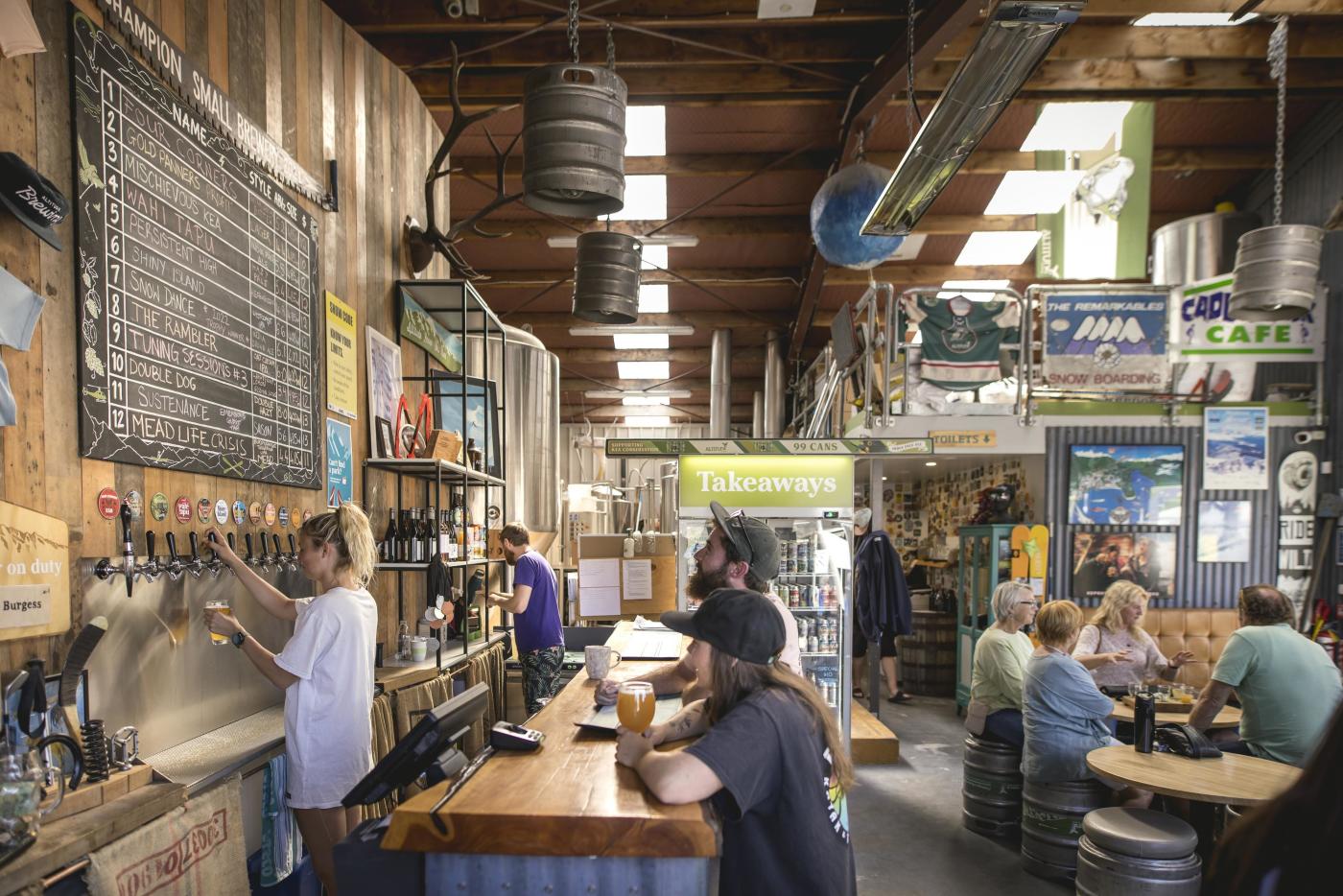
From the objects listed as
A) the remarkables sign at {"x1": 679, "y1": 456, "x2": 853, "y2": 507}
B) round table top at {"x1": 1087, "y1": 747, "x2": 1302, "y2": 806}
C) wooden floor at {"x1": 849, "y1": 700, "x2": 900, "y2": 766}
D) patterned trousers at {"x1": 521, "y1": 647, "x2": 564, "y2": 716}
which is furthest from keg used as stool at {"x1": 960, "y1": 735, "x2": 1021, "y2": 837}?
patterned trousers at {"x1": 521, "y1": 647, "x2": 564, "y2": 716}

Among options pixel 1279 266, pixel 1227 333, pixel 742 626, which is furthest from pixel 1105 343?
pixel 742 626

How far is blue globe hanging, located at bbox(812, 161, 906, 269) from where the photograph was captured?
18.2 ft

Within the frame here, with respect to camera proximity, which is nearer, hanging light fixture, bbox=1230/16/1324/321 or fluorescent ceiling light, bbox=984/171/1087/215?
hanging light fixture, bbox=1230/16/1324/321

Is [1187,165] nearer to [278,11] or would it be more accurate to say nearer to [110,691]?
[278,11]

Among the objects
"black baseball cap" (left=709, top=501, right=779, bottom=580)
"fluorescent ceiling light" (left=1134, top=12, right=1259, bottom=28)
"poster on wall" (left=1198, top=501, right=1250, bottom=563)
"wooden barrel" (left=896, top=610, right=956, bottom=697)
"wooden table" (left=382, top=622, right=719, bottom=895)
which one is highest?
"fluorescent ceiling light" (left=1134, top=12, right=1259, bottom=28)

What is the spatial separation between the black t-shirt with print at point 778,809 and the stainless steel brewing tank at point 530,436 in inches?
→ 258

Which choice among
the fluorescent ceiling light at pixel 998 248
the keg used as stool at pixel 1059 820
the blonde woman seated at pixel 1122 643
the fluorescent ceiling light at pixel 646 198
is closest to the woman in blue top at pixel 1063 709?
the keg used as stool at pixel 1059 820

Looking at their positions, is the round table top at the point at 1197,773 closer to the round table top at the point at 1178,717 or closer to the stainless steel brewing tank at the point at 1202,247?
the round table top at the point at 1178,717

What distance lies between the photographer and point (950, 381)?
763cm

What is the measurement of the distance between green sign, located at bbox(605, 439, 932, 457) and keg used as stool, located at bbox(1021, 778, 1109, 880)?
2468 millimetres

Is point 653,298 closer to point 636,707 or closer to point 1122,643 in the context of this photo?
point 1122,643

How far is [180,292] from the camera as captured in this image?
3021mm

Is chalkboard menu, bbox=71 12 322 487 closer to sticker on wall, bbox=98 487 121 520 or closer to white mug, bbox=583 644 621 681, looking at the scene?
sticker on wall, bbox=98 487 121 520

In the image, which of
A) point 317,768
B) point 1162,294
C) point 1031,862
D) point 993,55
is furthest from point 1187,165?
point 317,768
